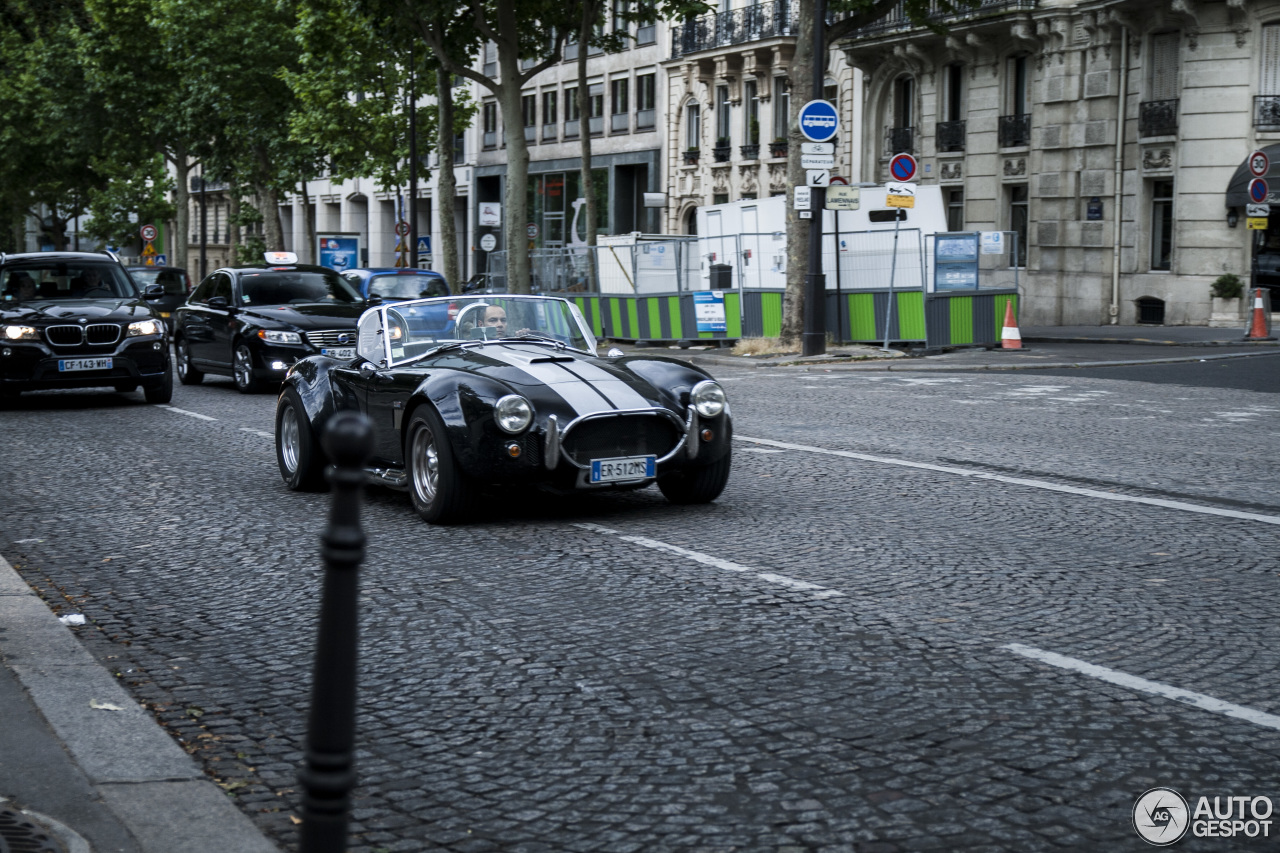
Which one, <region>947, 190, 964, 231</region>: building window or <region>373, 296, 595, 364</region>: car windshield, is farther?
<region>947, 190, 964, 231</region>: building window

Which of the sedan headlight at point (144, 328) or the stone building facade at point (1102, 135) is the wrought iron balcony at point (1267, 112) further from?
the sedan headlight at point (144, 328)

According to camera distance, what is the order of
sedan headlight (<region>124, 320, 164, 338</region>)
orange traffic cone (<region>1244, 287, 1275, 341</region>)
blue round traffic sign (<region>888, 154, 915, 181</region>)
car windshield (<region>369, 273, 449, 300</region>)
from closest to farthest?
sedan headlight (<region>124, 320, 164, 338</region>) → blue round traffic sign (<region>888, 154, 915, 181</region>) → car windshield (<region>369, 273, 449, 300</region>) → orange traffic cone (<region>1244, 287, 1275, 341</region>)

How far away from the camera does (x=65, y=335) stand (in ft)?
54.9

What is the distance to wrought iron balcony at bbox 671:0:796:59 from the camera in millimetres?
45781

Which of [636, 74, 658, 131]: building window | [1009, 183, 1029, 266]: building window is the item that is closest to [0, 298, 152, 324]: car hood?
[1009, 183, 1029, 266]: building window

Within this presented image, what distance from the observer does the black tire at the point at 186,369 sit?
21656mm

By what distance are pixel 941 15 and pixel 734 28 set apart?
9308 millimetres

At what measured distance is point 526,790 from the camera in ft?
13.8

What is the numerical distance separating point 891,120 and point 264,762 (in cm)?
4020

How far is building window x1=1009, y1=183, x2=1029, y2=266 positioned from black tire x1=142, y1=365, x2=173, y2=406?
83.9ft

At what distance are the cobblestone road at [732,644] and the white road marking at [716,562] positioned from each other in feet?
0.09

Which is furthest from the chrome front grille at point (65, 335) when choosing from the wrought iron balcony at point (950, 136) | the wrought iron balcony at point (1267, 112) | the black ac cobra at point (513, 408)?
the wrought iron balcony at point (950, 136)

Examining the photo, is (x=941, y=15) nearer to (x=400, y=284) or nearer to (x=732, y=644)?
(x=400, y=284)

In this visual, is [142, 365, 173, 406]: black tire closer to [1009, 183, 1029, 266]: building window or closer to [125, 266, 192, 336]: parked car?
[125, 266, 192, 336]: parked car
